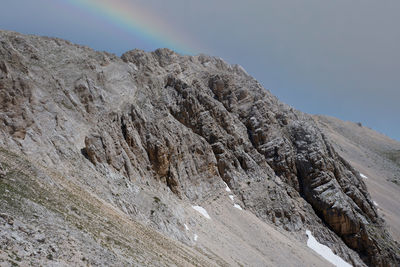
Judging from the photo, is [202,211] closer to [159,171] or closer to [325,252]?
[159,171]

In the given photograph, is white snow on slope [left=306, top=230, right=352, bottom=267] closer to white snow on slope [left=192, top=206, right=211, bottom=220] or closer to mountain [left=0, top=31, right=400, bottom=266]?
mountain [left=0, top=31, right=400, bottom=266]

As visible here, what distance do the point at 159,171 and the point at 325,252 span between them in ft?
119

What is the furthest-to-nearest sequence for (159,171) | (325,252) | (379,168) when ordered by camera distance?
(379,168) < (325,252) < (159,171)

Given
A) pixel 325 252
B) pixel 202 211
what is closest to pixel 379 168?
pixel 325 252

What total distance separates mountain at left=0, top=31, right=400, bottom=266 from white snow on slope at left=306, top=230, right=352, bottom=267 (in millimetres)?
1256

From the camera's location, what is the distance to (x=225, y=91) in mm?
78625

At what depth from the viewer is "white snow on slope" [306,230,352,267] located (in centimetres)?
5313

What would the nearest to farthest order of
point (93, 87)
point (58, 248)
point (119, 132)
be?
point (58, 248) < point (119, 132) < point (93, 87)

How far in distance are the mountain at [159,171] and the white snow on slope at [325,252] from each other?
1.26 meters

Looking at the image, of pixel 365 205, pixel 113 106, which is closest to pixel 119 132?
pixel 113 106

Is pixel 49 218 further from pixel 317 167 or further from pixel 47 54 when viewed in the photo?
pixel 317 167

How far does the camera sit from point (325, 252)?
54.7 meters

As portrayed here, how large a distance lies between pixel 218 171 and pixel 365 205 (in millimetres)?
38984

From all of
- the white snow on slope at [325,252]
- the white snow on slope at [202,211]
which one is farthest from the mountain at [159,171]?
the white snow on slope at [325,252]
